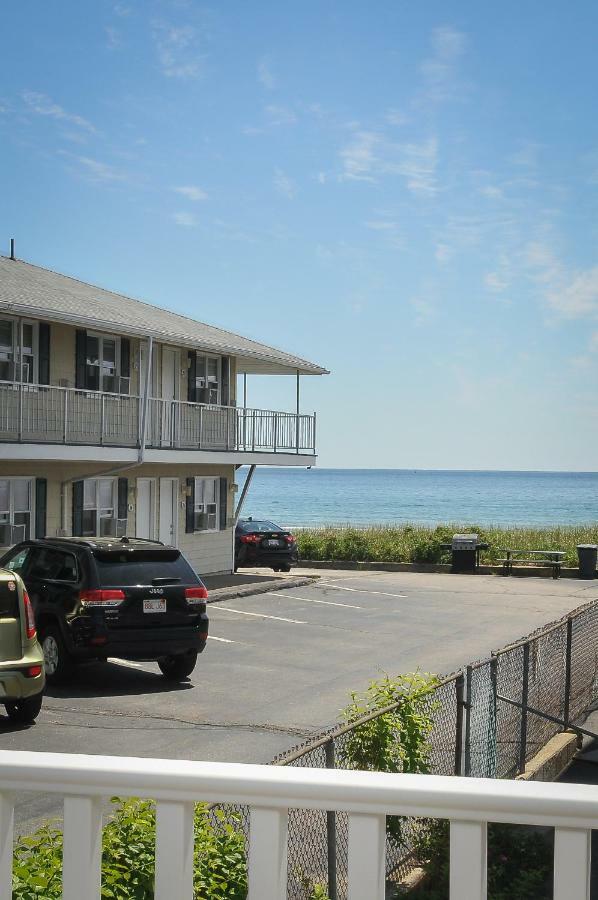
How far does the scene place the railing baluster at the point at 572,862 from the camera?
5.83 ft

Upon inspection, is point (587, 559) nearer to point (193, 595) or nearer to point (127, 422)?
point (127, 422)

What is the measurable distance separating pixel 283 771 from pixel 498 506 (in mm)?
146546

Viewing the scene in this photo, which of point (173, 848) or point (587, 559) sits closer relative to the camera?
point (173, 848)

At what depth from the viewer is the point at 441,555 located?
3509 centimetres

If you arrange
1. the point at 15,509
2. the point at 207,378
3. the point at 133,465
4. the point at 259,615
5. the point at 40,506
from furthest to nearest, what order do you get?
the point at 207,378 → the point at 133,465 → the point at 40,506 → the point at 15,509 → the point at 259,615

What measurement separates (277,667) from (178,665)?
2093mm

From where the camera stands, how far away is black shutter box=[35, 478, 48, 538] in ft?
75.4

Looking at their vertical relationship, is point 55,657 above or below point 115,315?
below

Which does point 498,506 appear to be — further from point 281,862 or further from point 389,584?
point 281,862

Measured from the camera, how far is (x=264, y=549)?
3141cm

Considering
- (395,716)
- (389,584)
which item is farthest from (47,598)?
(389,584)

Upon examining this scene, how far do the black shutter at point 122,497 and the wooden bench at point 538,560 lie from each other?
42.6 ft

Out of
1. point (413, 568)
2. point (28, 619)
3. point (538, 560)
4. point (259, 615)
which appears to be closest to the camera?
point (28, 619)

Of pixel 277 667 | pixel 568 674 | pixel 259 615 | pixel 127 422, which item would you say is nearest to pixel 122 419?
pixel 127 422
